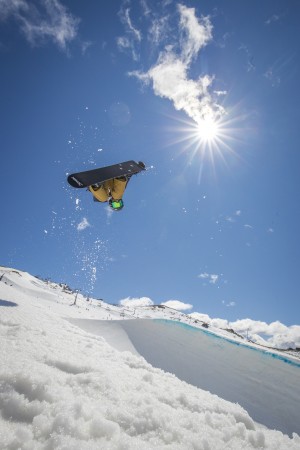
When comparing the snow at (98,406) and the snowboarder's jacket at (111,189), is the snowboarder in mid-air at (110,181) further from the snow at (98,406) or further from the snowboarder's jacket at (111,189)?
the snow at (98,406)

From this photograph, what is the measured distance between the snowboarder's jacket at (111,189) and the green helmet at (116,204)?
0.18m

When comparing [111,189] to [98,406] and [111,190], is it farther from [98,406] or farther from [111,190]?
[98,406]

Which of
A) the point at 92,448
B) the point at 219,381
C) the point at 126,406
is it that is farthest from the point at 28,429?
the point at 219,381

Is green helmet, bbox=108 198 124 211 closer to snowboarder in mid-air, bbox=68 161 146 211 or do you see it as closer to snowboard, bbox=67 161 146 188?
snowboarder in mid-air, bbox=68 161 146 211

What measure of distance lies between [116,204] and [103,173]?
4.73ft

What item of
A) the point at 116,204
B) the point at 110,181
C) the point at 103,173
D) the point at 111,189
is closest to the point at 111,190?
the point at 111,189

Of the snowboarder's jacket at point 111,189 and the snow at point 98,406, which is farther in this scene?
the snowboarder's jacket at point 111,189

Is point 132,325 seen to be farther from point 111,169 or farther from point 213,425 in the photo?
point 213,425

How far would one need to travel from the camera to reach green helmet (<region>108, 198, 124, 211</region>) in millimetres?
8976

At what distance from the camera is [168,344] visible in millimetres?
7805

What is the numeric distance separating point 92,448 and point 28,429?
1.67ft

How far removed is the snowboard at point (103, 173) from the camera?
283 inches

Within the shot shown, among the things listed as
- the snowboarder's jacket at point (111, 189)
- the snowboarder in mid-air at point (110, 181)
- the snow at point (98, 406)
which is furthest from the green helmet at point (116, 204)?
the snow at point (98, 406)

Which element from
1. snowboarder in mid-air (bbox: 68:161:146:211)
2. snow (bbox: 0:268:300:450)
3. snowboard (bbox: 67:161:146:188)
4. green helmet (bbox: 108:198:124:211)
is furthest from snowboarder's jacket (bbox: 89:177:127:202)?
snow (bbox: 0:268:300:450)
